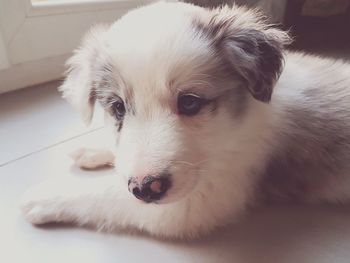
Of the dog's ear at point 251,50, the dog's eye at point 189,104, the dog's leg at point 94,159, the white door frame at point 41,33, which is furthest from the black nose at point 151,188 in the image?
the white door frame at point 41,33

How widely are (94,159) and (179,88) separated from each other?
1.93ft

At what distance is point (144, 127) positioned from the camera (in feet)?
3.38

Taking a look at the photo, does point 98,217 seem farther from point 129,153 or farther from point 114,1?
point 114,1

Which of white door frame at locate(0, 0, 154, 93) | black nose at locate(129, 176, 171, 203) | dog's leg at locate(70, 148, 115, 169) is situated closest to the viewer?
black nose at locate(129, 176, 171, 203)

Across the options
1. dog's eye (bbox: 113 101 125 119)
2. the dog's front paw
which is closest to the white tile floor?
the dog's front paw

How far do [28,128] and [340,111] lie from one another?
1.18 metres

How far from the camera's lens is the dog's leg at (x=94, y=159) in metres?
1.49

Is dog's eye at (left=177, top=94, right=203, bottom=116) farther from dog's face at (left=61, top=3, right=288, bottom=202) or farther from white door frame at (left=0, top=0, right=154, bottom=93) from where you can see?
white door frame at (left=0, top=0, right=154, bottom=93)

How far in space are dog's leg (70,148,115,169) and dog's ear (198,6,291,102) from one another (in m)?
0.60

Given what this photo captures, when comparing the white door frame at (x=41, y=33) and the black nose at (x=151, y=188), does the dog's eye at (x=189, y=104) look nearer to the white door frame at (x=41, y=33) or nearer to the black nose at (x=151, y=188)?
the black nose at (x=151, y=188)

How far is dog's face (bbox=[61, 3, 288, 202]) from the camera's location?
39.3 inches

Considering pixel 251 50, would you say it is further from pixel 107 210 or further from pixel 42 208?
pixel 42 208

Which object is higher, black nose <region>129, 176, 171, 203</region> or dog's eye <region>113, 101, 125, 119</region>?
dog's eye <region>113, 101, 125, 119</region>

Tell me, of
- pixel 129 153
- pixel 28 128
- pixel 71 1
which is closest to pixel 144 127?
pixel 129 153
